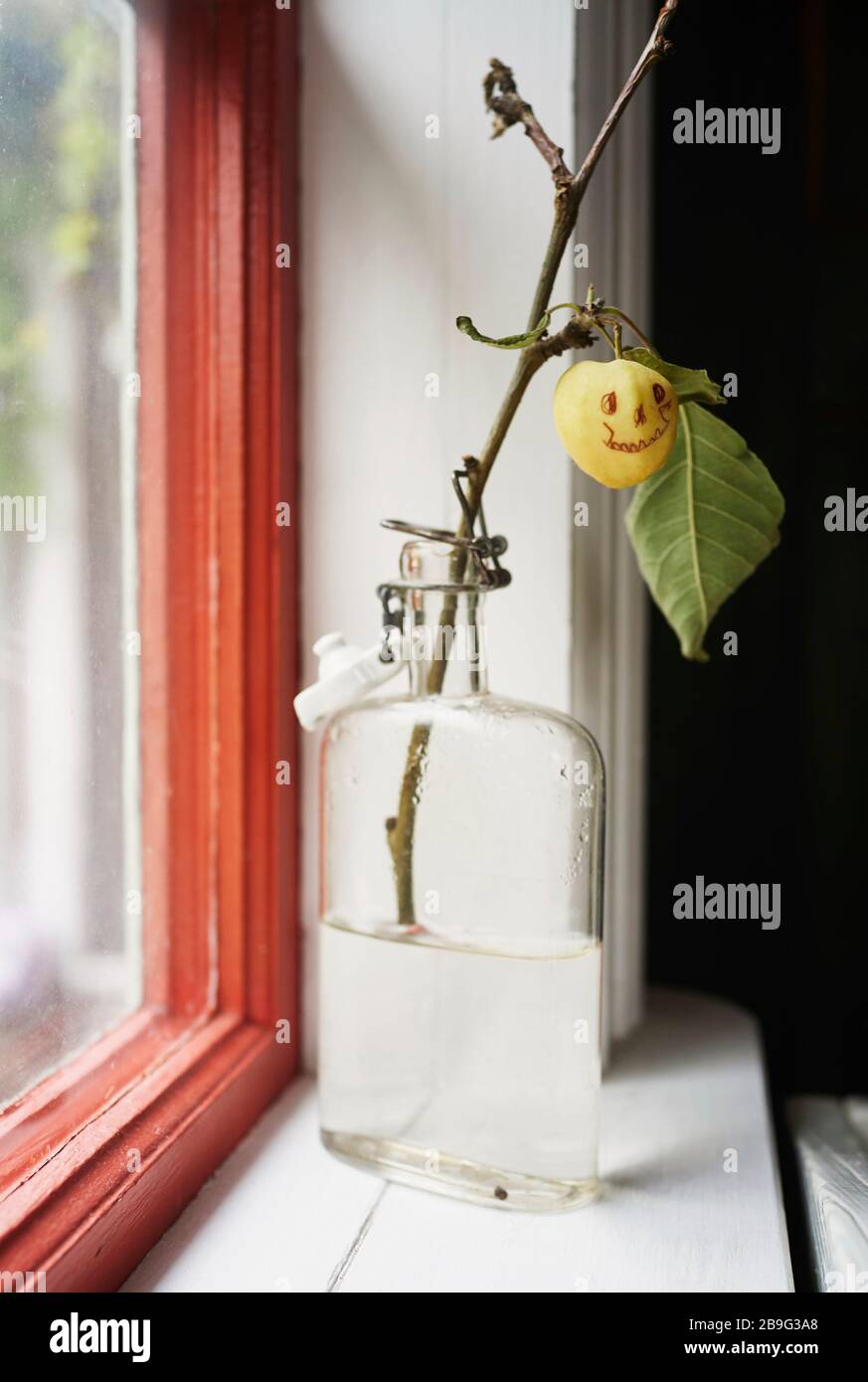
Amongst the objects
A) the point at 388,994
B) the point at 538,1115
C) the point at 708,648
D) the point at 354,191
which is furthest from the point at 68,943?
the point at 708,648

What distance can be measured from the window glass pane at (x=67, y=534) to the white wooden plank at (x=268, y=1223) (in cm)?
14

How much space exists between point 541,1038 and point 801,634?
698 millimetres

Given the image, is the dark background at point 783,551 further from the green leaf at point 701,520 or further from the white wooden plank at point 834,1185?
the green leaf at point 701,520

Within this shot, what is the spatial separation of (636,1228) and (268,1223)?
0.24m

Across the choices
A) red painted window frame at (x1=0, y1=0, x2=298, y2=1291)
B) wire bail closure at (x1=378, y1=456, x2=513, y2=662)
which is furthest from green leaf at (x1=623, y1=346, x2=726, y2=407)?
red painted window frame at (x1=0, y1=0, x2=298, y2=1291)

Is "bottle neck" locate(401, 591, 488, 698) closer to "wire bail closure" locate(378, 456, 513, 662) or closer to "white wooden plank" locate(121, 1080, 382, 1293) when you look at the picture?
"wire bail closure" locate(378, 456, 513, 662)

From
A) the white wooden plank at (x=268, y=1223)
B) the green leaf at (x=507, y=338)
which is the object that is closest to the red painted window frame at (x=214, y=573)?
the white wooden plank at (x=268, y=1223)

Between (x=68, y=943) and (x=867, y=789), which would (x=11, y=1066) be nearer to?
(x=68, y=943)

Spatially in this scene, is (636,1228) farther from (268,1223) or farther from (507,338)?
(507,338)

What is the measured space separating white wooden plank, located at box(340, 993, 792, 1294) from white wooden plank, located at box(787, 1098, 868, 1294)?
4 cm

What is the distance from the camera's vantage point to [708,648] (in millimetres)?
1291

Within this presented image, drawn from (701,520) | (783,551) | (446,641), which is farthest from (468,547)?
(783,551)

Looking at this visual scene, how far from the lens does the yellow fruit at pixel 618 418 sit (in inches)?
24.8

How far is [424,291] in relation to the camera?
2.90ft
